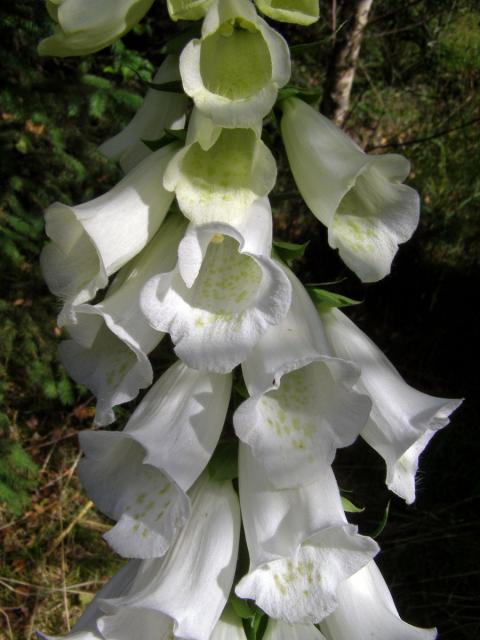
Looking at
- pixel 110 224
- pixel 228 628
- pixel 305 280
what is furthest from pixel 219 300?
pixel 305 280

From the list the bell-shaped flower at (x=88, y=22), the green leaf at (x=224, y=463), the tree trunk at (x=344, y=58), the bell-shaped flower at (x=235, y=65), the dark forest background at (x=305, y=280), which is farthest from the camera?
the tree trunk at (x=344, y=58)

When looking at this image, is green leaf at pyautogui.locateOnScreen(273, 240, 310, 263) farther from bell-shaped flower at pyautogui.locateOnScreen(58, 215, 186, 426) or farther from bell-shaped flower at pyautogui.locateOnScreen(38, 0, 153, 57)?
bell-shaped flower at pyautogui.locateOnScreen(38, 0, 153, 57)

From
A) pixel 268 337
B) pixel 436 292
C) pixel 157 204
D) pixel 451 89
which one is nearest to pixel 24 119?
pixel 157 204

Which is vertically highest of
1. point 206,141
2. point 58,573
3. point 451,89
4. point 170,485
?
point 206,141

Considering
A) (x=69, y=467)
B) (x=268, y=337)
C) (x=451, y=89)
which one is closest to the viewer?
(x=268, y=337)

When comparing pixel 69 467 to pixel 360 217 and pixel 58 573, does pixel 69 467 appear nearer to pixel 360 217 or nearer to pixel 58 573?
pixel 58 573

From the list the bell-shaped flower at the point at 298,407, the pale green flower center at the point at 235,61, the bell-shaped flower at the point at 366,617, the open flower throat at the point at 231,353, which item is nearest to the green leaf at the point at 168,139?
the open flower throat at the point at 231,353

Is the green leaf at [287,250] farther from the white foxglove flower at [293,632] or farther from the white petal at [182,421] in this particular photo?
the white foxglove flower at [293,632]
